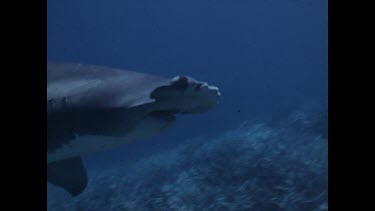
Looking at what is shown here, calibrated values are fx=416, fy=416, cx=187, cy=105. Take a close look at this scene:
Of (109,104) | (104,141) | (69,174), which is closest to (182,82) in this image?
(109,104)

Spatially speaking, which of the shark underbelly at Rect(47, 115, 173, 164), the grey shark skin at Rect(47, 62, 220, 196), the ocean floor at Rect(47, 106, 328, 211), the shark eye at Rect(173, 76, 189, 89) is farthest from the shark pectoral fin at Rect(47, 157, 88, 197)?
the shark eye at Rect(173, 76, 189, 89)

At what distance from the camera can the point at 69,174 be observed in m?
7.05

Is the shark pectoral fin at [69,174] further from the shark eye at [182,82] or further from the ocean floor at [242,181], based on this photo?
the shark eye at [182,82]

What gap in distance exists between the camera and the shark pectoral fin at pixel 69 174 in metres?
6.90

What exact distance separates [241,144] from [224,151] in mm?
1343

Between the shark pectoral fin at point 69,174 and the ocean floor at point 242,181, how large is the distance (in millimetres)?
2680

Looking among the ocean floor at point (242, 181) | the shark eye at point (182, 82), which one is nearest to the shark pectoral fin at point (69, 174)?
the ocean floor at point (242, 181)

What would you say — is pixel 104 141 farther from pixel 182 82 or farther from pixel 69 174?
pixel 69 174

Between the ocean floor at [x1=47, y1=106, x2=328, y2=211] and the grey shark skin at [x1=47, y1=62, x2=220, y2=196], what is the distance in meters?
3.88

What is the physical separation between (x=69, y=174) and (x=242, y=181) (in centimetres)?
416

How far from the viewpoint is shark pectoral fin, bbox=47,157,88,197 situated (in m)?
6.90

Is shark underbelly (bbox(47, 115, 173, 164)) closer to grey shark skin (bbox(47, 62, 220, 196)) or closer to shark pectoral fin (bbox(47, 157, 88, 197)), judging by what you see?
grey shark skin (bbox(47, 62, 220, 196))
